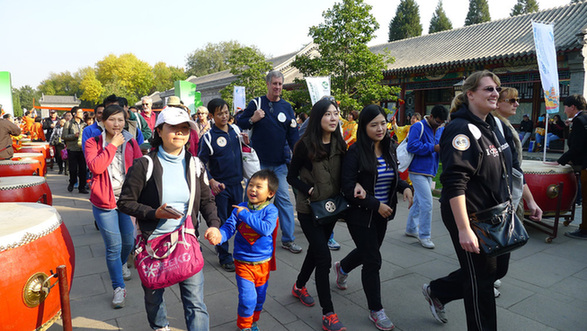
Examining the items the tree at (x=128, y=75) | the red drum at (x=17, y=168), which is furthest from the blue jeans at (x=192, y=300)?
the tree at (x=128, y=75)

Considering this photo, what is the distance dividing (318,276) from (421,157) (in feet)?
8.29

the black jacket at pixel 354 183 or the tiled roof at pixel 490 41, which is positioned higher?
the tiled roof at pixel 490 41

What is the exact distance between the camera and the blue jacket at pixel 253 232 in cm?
260

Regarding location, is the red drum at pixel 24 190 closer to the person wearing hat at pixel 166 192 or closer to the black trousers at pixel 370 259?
the person wearing hat at pixel 166 192

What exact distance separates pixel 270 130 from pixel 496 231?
285 cm

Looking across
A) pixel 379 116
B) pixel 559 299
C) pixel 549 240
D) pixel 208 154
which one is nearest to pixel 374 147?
pixel 379 116

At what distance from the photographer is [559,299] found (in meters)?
3.33

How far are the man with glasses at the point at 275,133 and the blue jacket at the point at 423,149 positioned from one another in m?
1.47

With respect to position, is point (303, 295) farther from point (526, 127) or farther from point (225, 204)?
point (526, 127)

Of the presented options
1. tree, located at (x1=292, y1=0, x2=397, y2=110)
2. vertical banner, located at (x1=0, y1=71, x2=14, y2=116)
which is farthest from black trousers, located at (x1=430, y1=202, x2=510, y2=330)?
vertical banner, located at (x1=0, y1=71, x2=14, y2=116)

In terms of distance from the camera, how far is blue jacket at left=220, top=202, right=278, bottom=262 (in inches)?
102

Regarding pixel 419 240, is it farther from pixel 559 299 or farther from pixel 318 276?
pixel 318 276

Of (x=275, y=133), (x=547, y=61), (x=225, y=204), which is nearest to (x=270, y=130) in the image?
(x=275, y=133)

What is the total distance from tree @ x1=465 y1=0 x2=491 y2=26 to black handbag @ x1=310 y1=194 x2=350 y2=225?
39606 millimetres
